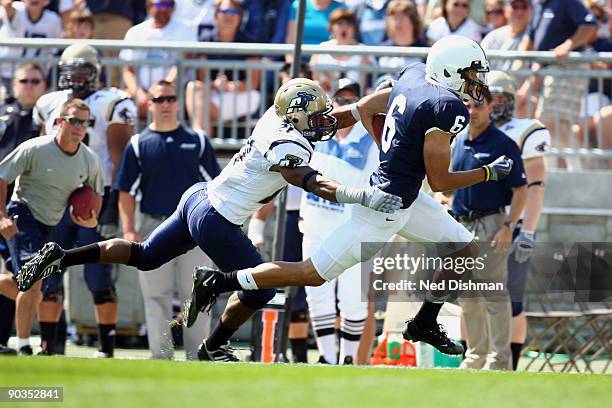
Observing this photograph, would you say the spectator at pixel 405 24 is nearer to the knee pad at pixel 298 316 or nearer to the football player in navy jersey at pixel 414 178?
the knee pad at pixel 298 316

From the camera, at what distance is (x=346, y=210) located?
450 inches

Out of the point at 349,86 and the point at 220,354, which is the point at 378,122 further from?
the point at 220,354

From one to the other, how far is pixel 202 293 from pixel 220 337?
16.5 inches

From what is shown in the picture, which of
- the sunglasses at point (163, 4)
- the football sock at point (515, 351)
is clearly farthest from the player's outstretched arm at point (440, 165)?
the sunglasses at point (163, 4)

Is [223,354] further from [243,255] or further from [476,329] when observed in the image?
[476,329]

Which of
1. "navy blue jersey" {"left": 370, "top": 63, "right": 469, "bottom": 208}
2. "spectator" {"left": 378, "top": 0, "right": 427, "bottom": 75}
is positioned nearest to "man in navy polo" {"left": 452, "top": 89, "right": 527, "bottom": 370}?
"navy blue jersey" {"left": 370, "top": 63, "right": 469, "bottom": 208}

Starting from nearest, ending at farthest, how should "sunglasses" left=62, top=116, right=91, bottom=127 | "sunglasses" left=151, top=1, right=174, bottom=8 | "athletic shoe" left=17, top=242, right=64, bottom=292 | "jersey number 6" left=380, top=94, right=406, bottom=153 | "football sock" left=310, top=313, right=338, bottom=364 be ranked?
"jersey number 6" left=380, top=94, right=406, bottom=153 → "athletic shoe" left=17, top=242, right=64, bottom=292 → "sunglasses" left=62, top=116, right=91, bottom=127 → "football sock" left=310, top=313, right=338, bottom=364 → "sunglasses" left=151, top=1, right=174, bottom=8

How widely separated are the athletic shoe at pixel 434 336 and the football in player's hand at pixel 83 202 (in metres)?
3.03

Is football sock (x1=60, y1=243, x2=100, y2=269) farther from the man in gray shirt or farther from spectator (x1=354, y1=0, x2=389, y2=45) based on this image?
spectator (x1=354, y1=0, x2=389, y2=45)

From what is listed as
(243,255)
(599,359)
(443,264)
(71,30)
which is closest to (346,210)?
(443,264)

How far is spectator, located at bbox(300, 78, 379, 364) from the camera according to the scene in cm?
1143

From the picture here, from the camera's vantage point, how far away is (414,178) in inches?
370

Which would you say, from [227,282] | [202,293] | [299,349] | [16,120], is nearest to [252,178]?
[227,282]

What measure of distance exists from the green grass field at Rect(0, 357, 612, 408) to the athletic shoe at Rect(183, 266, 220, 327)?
0.71 metres
